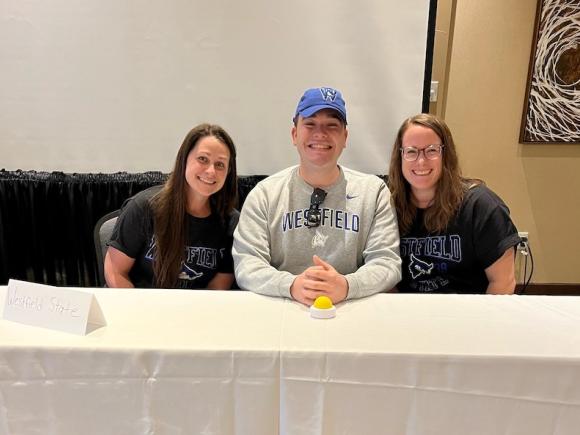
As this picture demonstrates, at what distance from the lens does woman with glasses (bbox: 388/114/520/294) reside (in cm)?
130

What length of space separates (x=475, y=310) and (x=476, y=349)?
18 centimetres

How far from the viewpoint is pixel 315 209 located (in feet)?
4.10

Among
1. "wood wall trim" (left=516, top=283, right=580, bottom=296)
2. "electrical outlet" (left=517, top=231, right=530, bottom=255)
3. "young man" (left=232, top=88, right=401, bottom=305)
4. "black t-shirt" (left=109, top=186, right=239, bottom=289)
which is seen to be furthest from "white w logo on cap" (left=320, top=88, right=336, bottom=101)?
"wood wall trim" (left=516, top=283, right=580, bottom=296)

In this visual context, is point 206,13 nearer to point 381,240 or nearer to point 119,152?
point 119,152

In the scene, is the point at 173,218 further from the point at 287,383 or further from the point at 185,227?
the point at 287,383

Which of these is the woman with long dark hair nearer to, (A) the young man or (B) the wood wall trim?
(A) the young man

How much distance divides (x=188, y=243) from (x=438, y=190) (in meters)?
0.87

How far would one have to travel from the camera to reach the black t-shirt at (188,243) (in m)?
1.40

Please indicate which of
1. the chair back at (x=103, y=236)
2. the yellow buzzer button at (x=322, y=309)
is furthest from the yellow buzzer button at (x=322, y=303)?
the chair back at (x=103, y=236)

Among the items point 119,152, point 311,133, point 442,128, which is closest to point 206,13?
point 119,152

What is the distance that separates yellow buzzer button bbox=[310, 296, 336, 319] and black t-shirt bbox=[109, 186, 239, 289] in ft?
2.08

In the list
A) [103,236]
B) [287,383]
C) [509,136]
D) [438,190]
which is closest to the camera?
[287,383]

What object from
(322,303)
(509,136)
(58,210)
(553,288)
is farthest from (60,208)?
(553,288)

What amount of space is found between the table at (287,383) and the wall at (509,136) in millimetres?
1836
